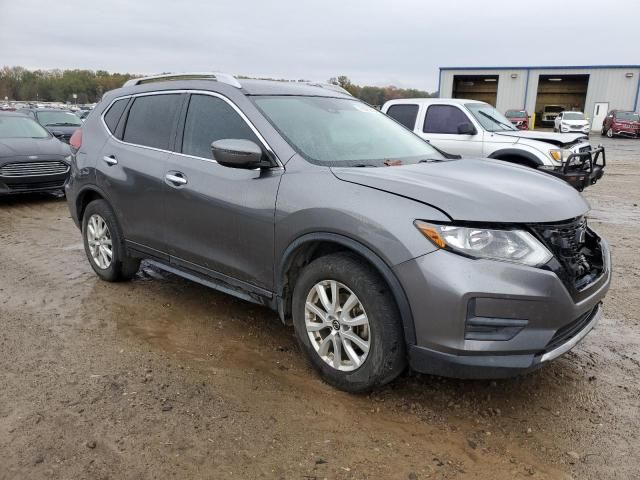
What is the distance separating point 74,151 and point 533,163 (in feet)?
22.6

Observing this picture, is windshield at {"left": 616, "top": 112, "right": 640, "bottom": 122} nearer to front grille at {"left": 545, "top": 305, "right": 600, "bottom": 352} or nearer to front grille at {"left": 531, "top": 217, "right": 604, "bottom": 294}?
front grille at {"left": 531, "top": 217, "right": 604, "bottom": 294}

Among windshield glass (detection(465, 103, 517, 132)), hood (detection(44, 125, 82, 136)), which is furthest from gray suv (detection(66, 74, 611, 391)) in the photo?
hood (detection(44, 125, 82, 136))

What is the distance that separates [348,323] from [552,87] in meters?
52.8

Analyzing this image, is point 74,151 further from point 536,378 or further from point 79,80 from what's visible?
point 79,80

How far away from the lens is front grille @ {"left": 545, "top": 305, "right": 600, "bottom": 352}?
2.71 metres

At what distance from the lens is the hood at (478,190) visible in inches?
105

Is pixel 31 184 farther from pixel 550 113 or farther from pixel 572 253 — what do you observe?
pixel 550 113

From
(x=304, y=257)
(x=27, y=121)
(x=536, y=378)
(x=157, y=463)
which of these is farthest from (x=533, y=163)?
(x=27, y=121)

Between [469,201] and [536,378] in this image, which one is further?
[536,378]

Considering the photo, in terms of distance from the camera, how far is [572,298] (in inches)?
106

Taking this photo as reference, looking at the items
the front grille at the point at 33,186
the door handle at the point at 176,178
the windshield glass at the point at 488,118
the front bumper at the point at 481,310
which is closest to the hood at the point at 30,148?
the front grille at the point at 33,186

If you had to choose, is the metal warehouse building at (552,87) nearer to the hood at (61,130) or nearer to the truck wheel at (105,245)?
the hood at (61,130)

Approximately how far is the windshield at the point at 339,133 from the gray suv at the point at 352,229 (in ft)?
0.05

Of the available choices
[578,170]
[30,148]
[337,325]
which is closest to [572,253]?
[337,325]
